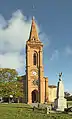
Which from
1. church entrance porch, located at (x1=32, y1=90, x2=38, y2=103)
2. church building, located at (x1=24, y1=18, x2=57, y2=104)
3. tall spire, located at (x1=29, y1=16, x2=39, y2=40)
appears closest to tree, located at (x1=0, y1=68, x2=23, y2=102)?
church building, located at (x1=24, y1=18, x2=57, y2=104)

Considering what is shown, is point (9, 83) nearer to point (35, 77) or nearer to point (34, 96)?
point (35, 77)

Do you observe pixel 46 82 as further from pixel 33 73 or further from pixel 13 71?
pixel 13 71

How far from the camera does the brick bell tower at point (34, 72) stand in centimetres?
8144

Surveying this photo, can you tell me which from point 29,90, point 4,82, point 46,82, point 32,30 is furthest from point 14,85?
point 32,30

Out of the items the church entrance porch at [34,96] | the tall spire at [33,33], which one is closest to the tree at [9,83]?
the church entrance porch at [34,96]

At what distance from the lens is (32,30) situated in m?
90.9

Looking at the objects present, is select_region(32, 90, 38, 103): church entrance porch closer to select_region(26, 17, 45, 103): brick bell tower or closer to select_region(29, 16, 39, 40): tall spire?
select_region(26, 17, 45, 103): brick bell tower

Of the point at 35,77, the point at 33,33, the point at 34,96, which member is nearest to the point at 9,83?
the point at 35,77

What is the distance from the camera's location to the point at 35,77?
83312 mm

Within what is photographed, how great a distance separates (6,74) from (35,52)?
17452mm

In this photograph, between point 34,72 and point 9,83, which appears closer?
point 9,83

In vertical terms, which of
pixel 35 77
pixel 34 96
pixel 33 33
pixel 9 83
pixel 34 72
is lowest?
pixel 34 96

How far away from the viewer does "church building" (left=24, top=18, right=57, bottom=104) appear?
81.4m

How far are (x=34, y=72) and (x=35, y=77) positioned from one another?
1892 millimetres
